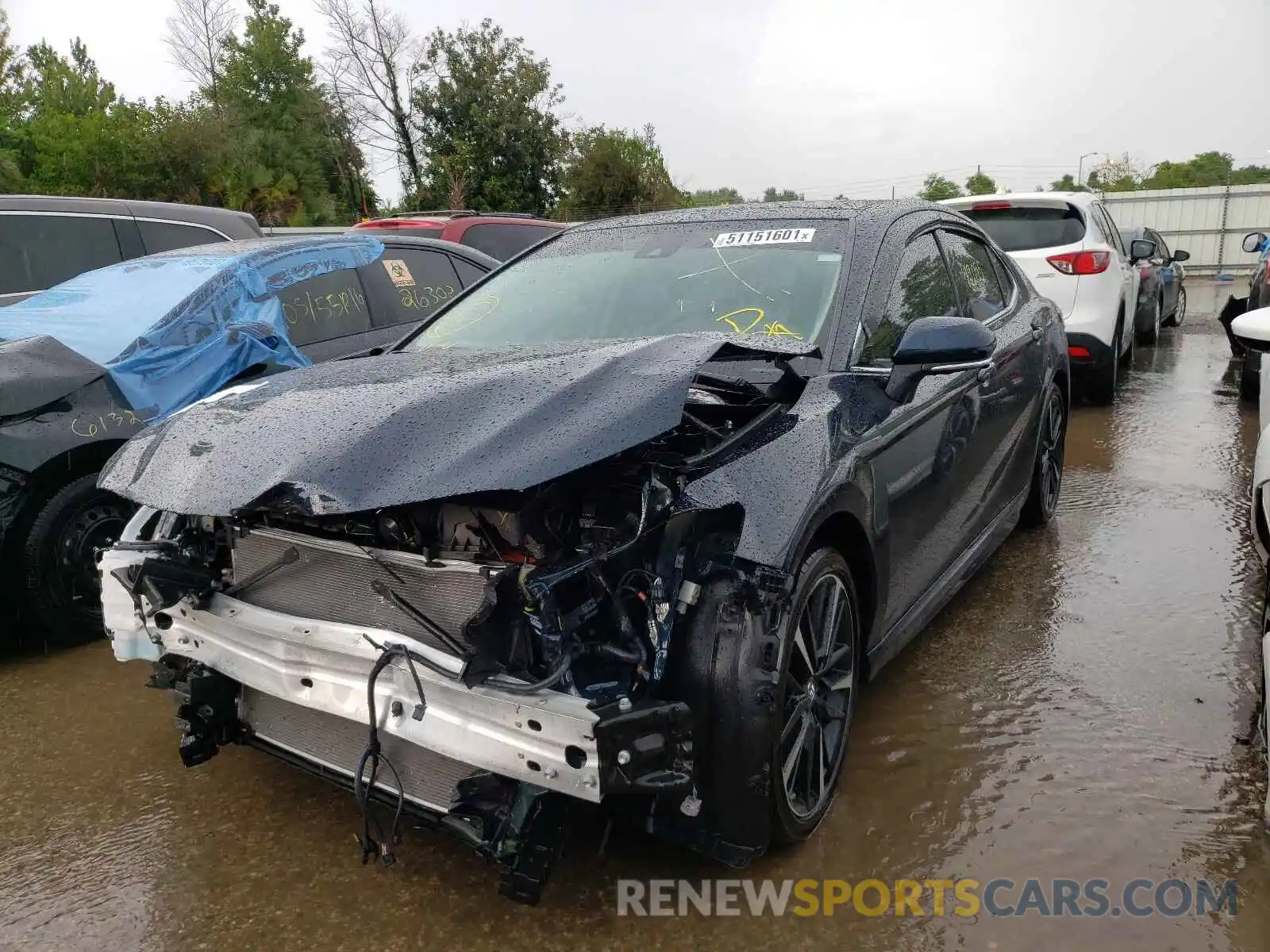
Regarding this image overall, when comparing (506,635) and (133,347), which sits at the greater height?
(133,347)

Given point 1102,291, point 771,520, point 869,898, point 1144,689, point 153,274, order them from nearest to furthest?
point 771,520, point 869,898, point 1144,689, point 153,274, point 1102,291

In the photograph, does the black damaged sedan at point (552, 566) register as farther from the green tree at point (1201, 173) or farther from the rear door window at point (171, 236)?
the green tree at point (1201, 173)

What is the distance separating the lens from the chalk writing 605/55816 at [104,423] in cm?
375

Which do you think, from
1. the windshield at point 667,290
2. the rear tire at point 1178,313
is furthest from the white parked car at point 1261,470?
the rear tire at point 1178,313

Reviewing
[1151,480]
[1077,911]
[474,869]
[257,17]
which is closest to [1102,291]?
[1151,480]

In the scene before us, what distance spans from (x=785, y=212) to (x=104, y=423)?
2818mm

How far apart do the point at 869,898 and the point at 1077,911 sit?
1.61 feet

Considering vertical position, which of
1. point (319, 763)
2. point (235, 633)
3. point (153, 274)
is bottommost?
point (319, 763)

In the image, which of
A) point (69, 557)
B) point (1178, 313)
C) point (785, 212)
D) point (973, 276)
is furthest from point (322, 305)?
point (1178, 313)

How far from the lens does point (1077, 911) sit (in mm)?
2291

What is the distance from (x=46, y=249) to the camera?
570 centimetres

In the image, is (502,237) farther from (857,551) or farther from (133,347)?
(857,551)

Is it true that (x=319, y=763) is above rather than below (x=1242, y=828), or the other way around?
above

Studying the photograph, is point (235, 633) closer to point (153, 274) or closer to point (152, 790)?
point (152, 790)
